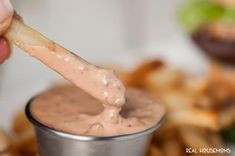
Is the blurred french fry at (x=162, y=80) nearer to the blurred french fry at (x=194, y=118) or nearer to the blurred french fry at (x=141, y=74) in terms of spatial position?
the blurred french fry at (x=141, y=74)

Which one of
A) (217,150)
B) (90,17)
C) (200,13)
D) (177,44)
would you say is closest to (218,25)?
(200,13)

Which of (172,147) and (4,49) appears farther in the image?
(172,147)

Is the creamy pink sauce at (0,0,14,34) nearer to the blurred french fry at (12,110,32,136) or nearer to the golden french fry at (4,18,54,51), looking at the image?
the golden french fry at (4,18,54,51)

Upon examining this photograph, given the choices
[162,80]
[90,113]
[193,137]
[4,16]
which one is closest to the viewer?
[4,16]

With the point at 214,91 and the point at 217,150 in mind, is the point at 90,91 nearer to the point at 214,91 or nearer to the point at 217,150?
the point at 217,150

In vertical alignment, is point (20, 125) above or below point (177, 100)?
below

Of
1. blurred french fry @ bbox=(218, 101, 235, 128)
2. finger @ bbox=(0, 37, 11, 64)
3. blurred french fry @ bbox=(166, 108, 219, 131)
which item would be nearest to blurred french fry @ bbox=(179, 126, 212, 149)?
blurred french fry @ bbox=(166, 108, 219, 131)

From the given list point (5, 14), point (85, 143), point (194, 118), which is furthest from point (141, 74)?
point (5, 14)

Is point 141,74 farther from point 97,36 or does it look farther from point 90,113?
point 97,36
